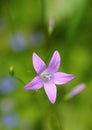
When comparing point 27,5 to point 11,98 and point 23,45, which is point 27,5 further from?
point 11,98

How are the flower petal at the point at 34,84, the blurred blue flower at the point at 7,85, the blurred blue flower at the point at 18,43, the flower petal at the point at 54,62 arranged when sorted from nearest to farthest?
1. the flower petal at the point at 34,84
2. the flower petal at the point at 54,62
3. the blurred blue flower at the point at 7,85
4. the blurred blue flower at the point at 18,43

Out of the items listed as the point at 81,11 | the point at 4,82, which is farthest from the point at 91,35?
the point at 4,82

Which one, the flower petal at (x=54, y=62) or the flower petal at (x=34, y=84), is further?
the flower petal at (x=54, y=62)

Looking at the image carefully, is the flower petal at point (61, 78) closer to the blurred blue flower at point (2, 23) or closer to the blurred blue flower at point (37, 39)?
the blurred blue flower at point (37, 39)

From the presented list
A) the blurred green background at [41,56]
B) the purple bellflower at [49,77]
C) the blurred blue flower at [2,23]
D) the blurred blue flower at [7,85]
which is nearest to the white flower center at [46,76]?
the purple bellflower at [49,77]

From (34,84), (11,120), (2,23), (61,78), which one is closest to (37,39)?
(2,23)

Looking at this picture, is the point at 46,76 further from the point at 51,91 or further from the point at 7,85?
the point at 7,85
